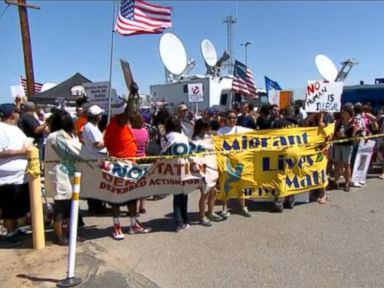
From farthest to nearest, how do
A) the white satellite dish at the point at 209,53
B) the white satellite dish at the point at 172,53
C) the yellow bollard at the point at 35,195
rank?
the white satellite dish at the point at 209,53, the white satellite dish at the point at 172,53, the yellow bollard at the point at 35,195

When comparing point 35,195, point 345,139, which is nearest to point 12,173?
point 35,195

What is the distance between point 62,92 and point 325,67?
12.6 meters

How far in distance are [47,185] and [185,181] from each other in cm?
190

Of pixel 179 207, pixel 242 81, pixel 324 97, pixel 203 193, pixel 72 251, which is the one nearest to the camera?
pixel 72 251

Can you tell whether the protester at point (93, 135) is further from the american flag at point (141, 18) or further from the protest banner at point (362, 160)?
the protest banner at point (362, 160)

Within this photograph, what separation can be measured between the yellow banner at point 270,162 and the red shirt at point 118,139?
62.4 inches

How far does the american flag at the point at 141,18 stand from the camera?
10.2 m

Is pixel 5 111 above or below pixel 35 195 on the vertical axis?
above

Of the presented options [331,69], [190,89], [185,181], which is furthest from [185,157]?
[331,69]

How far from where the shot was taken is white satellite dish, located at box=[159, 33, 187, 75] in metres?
27.5

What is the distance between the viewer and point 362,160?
9945 mm

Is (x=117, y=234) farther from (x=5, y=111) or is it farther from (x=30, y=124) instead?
(x=30, y=124)

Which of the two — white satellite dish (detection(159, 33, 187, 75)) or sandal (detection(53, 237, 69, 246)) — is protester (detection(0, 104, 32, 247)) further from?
white satellite dish (detection(159, 33, 187, 75))

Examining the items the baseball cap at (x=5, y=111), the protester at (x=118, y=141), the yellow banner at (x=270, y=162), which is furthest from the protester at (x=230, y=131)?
the baseball cap at (x=5, y=111)
